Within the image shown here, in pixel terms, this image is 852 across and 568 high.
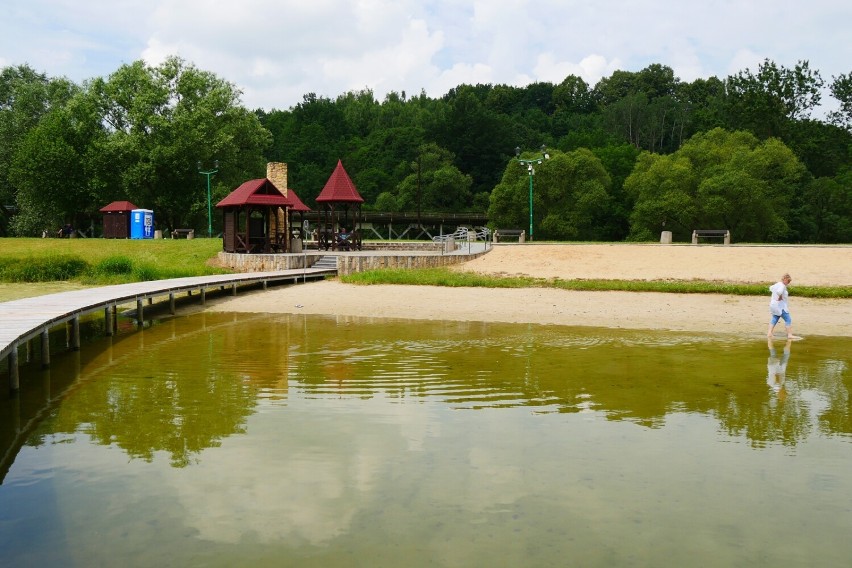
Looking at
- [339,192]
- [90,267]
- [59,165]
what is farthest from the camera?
[59,165]

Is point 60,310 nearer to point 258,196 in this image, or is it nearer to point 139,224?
point 258,196

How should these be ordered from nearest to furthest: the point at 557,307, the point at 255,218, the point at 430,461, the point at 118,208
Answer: the point at 430,461 < the point at 557,307 < the point at 255,218 < the point at 118,208

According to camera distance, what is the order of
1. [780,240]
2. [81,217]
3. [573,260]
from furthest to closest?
[81,217] < [780,240] < [573,260]

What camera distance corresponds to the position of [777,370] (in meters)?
12.6

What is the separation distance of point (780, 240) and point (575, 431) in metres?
54.9

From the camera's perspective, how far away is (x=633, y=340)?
15.9 m

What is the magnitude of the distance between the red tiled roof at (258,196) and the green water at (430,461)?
2211 cm

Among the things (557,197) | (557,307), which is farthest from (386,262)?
(557,197)

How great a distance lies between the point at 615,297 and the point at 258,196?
20473 millimetres

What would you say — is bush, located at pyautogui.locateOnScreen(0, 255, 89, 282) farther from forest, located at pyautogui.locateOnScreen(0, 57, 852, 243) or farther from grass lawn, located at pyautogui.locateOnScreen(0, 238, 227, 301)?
forest, located at pyautogui.locateOnScreen(0, 57, 852, 243)

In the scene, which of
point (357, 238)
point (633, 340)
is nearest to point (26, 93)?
point (357, 238)

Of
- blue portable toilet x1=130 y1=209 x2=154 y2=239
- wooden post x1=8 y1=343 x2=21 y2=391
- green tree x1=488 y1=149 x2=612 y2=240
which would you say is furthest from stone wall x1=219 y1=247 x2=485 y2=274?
green tree x1=488 y1=149 x2=612 y2=240

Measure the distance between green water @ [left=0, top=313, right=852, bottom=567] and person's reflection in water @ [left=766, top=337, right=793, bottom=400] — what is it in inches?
4.0

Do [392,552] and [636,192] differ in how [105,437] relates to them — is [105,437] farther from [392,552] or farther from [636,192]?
[636,192]
